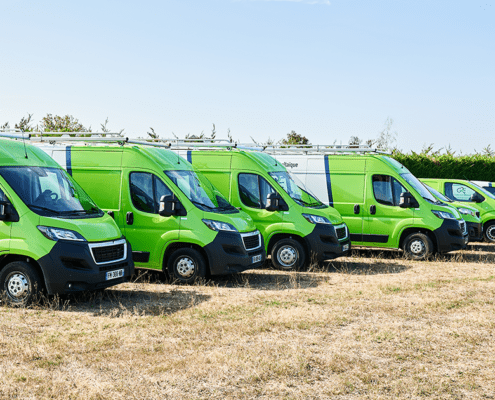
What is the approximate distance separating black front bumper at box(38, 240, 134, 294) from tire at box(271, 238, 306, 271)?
4.59 metres

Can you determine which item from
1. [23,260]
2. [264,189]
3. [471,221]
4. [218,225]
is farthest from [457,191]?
[23,260]

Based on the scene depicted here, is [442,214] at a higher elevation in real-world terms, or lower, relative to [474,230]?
higher

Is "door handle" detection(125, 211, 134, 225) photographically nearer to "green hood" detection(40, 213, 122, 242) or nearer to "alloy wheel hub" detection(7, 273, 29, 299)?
"green hood" detection(40, 213, 122, 242)

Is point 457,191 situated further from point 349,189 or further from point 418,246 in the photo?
point 349,189

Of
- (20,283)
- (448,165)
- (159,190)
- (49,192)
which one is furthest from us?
(448,165)

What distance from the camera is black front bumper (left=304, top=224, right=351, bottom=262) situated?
460 inches

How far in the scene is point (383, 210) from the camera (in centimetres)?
1352

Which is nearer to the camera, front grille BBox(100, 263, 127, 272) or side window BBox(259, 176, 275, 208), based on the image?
front grille BBox(100, 263, 127, 272)

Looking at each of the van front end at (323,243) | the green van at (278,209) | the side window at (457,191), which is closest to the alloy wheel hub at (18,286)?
the green van at (278,209)

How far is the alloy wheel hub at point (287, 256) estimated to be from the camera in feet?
38.9

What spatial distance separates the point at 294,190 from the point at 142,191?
11.1 feet

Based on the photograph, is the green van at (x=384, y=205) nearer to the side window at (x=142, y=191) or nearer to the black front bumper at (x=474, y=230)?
the black front bumper at (x=474, y=230)

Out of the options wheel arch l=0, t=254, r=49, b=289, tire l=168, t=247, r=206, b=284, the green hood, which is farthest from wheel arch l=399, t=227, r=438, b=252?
wheel arch l=0, t=254, r=49, b=289

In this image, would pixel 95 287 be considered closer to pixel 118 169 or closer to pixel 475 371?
pixel 118 169
